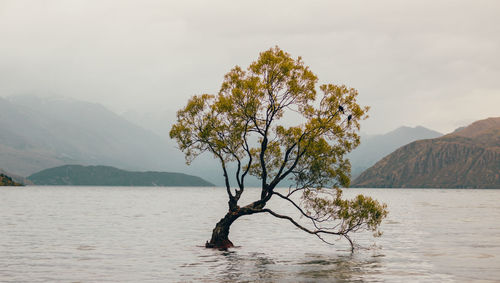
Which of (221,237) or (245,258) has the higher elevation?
(221,237)

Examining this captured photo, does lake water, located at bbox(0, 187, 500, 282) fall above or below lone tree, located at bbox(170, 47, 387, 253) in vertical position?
below

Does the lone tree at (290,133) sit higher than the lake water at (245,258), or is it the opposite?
the lone tree at (290,133)

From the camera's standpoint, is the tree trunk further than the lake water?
Yes

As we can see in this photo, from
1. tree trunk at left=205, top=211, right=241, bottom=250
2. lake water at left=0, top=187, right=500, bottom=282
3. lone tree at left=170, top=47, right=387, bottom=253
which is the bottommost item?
lake water at left=0, top=187, right=500, bottom=282

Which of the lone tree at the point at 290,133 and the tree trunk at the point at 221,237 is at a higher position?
the lone tree at the point at 290,133

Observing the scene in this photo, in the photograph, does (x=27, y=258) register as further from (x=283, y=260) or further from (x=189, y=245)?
(x=283, y=260)

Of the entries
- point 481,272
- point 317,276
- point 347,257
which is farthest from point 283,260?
point 481,272

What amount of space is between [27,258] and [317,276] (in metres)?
30.1

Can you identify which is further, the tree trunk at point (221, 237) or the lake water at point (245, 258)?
the tree trunk at point (221, 237)

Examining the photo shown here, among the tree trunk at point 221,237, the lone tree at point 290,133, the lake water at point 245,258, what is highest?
the lone tree at point 290,133

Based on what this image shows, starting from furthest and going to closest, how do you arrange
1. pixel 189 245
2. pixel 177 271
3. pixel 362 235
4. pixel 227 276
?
1. pixel 362 235
2. pixel 189 245
3. pixel 177 271
4. pixel 227 276

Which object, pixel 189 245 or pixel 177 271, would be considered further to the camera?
pixel 189 245

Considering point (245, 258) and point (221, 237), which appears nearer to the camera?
point (245, 258)

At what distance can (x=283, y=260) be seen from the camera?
52.8 meters
